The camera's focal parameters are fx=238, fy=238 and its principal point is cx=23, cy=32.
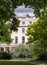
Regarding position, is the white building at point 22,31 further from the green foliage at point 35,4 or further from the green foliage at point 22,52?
the green foliage at point 35,4

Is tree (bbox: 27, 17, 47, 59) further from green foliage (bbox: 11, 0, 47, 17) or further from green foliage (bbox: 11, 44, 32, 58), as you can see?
green foliage (bbox: 11, 0, 47, 17)

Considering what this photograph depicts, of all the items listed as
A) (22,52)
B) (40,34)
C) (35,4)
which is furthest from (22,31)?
(35,4)

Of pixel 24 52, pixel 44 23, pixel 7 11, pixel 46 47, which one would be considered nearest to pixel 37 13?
pixel 7 11

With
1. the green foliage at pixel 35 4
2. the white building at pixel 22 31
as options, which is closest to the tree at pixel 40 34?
the green foliage at pixel 35 4

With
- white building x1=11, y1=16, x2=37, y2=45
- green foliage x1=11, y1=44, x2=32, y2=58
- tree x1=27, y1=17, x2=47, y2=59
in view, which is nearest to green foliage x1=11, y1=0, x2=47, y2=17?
tree x1=27, y1=17, x2=47, y2=59

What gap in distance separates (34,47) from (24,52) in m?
3.49

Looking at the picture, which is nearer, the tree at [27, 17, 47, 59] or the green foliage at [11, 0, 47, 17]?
the green foliage at [11, 0, 47, 17]

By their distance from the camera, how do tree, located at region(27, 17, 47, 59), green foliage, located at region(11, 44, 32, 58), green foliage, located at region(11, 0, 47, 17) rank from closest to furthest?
green foliage, located at region(11, 0, 47, 17) < tree, located at region(27, 17, 47, 59) < green foliage, located at region(11, 44, 32, 58)

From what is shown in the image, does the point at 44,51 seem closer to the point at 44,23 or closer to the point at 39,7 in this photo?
the point at 44,23

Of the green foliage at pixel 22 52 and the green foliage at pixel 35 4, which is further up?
the green foliage at pixel 35 4

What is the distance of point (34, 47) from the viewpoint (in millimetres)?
37469

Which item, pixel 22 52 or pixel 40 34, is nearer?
pixel 40 34

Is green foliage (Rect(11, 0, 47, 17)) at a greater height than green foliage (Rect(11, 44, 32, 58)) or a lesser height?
greater

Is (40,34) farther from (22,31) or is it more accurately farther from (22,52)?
(22,31)
